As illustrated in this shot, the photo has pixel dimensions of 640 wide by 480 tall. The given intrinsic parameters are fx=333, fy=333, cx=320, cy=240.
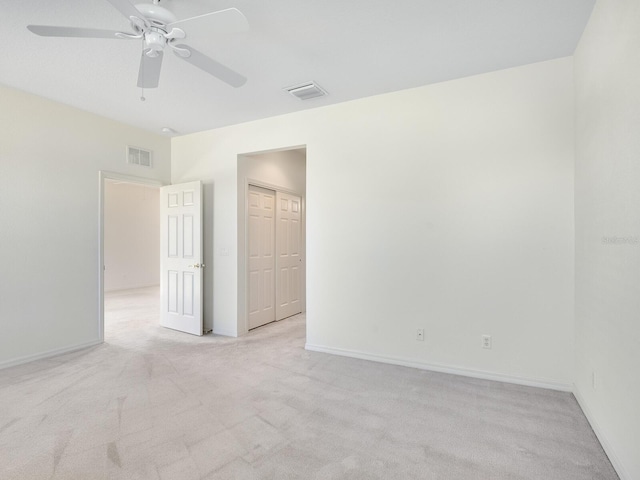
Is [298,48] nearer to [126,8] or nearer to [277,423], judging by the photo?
[126,8]

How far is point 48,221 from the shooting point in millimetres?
3549

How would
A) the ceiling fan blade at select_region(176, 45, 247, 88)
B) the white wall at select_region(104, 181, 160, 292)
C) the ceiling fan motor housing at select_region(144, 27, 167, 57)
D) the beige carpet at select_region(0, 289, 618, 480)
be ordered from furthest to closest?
the white wall at select_region(104, 181, 160, 292) < the ceiling fan blade at select_region(176, 45, 247, 88) < the ceiling fan motor housing at select_region(144, 27, 167, 57) < the beige carpet at select_region(0, 289, 618, 480)

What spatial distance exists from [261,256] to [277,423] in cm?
277

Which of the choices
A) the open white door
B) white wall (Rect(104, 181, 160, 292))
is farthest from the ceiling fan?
white wall (Rect(104, 181, 160, 292))

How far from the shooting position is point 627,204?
169 cm

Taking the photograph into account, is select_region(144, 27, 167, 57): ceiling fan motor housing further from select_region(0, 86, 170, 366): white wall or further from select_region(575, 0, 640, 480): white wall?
select_region(575, 0, 640, 480): white wall

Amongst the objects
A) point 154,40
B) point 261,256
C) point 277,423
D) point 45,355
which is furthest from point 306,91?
point 45,355

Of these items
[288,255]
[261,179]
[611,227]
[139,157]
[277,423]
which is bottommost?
[277,423]

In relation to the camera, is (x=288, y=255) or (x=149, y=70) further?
(x=288, y=255)

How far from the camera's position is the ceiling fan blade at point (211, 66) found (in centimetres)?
207

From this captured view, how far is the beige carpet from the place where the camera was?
1.82 metres

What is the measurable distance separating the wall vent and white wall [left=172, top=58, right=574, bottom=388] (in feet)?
6.02

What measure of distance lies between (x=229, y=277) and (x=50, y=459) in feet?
8.50

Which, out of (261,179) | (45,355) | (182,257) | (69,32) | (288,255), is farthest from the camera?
(288,255)
